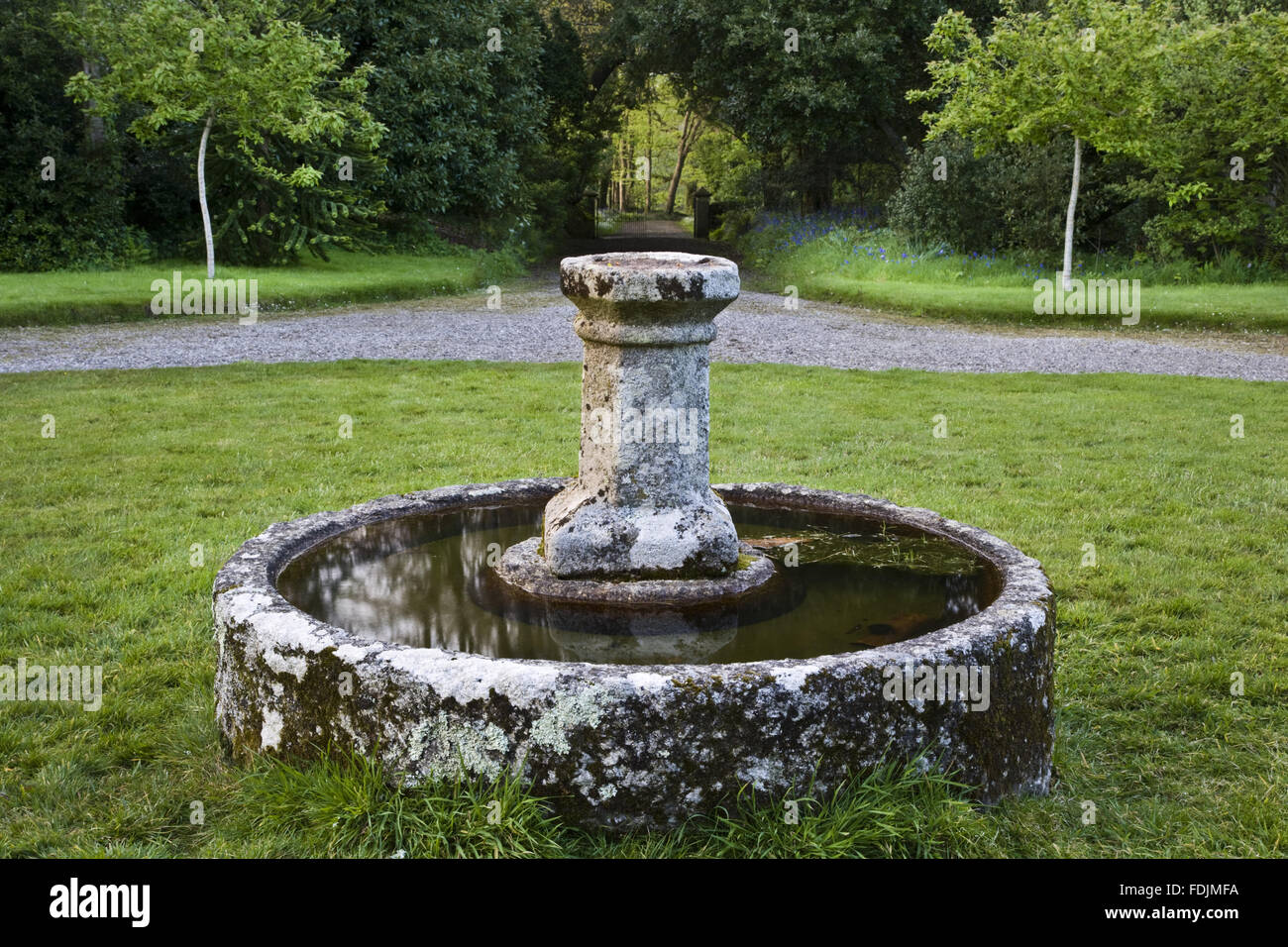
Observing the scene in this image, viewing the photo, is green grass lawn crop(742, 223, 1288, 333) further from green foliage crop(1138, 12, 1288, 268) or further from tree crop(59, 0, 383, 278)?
tree crop(59, 0, 383, 278)

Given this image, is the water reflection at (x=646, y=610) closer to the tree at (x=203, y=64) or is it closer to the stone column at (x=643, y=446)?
the stone column at (x=643, y=446)

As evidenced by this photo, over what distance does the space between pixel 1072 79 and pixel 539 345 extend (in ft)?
29.2

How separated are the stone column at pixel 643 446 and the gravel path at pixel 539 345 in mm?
9257

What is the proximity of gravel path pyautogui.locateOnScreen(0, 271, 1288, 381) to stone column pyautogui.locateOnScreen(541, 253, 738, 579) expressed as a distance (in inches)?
364

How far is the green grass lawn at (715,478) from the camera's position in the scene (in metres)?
3.37

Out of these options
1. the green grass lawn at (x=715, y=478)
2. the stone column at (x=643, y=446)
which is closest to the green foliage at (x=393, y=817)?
the green grass lawn at (x=715, y=478)

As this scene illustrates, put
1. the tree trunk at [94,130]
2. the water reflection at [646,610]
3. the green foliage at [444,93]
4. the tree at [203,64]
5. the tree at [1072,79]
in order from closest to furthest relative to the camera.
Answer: the water reflection at [646,610]
the tree at [203,64]
the tree at [1072,79]
the tree trunk at [94,130]
the green foliage at [444,93]

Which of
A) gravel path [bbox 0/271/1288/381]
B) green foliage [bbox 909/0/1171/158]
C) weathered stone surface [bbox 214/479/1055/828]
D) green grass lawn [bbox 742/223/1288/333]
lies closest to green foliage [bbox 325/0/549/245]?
green grass lawn [bbox 742/223/1288/333]

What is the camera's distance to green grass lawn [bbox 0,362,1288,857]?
3367 millimetres

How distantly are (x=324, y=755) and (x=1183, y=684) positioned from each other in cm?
352

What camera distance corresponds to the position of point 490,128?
25391 mm

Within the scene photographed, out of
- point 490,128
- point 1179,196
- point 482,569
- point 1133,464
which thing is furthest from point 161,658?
point 490,128

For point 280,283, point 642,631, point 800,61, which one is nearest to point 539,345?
point 280,283

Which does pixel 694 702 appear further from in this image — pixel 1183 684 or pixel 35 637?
pixel 35 637
